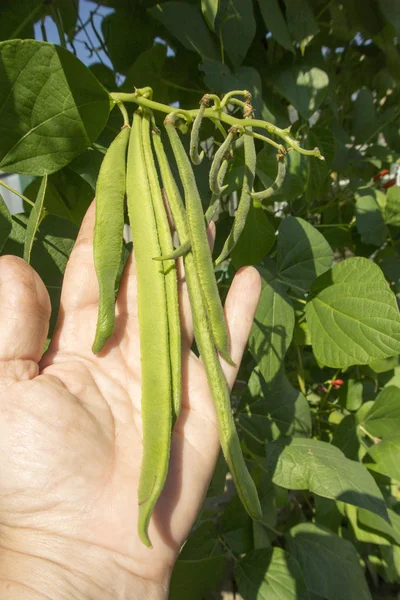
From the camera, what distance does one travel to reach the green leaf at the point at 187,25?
109 cm

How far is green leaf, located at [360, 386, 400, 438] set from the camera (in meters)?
1.38

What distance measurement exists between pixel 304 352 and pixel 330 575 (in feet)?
2.54

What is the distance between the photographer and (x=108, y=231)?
0.91 m

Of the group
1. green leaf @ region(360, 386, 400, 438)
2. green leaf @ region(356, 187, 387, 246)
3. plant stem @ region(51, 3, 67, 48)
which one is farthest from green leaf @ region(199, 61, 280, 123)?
green leaf @ region(360, 386, 400, 438)

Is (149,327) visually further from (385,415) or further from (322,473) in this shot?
(385,415)

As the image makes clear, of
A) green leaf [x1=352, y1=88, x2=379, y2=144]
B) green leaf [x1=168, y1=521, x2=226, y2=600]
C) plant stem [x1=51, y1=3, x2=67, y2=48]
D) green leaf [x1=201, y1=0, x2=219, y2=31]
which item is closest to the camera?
green leaf [x1=201, y1=0, x2=219, y2=31]

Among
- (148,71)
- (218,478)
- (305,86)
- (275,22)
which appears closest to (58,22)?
(148,71)

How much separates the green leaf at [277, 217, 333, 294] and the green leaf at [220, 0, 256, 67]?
41 cm

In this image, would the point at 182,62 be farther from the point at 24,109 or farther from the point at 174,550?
the point at 174,550

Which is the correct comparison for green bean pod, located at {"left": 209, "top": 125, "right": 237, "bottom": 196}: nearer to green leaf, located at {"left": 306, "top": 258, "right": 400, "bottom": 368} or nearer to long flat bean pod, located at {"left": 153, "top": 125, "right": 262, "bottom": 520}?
long flat bean pod, located at {"left": 153, "top": 125, "right": 262, "bottom": 520}

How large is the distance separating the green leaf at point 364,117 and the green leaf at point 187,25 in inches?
30.2

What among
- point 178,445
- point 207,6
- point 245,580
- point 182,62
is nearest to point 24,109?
point 207,6

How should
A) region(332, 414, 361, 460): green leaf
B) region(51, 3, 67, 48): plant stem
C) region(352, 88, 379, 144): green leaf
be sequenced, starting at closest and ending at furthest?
1. region(51, 3, 67, 48): plant stem
2. region(332, 414, 361, 460): green leaf
3. region(352, 88, 379, 144): green leaf

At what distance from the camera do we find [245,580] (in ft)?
4.20
